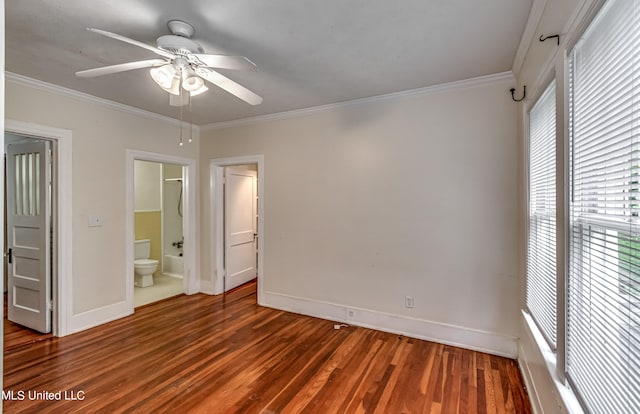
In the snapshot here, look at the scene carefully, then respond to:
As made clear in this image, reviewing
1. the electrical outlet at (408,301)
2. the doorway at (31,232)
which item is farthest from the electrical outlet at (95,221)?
the electrical outlet at (408,301)

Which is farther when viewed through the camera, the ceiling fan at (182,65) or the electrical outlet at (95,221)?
the electrical outlet at (95,221)

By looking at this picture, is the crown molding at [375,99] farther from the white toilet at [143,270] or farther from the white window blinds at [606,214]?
the white toilet at [143,270]

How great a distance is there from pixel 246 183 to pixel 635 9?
4747mm

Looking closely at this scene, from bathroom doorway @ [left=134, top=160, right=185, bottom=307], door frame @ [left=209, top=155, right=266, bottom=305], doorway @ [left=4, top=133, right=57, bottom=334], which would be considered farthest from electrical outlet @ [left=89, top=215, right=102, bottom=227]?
bathroom doorway @ [left=134, top=160, right=185, bottom=307]

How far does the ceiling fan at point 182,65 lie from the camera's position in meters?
1.86

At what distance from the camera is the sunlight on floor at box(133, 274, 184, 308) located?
14.0ft

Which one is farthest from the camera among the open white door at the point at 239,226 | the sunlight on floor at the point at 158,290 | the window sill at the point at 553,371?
the open white door at the point at 239,226

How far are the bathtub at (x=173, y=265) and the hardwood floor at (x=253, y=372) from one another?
7.10 ft

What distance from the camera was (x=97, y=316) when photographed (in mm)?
3352

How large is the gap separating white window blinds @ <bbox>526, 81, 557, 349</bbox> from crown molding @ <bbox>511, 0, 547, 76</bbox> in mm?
451

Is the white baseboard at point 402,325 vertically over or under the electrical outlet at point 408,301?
under

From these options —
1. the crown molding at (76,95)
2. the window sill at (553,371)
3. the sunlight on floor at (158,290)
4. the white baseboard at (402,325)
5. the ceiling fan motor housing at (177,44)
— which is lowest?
the sunlight on floor at (158,290)

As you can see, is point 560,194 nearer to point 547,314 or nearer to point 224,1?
point 547,314

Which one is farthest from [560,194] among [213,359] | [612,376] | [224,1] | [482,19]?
[213,359]
